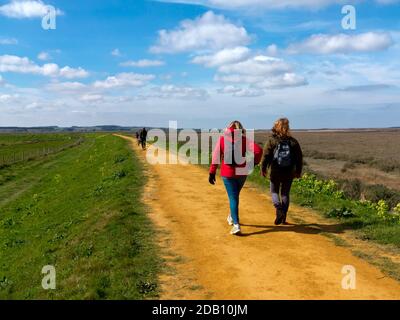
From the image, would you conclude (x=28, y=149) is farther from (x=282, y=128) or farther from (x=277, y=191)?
(x=282, y=128)

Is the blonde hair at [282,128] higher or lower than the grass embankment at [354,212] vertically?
higher

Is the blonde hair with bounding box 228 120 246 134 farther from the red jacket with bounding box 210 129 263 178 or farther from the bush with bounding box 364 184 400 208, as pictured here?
the bush with bounding box 364 184 400 208

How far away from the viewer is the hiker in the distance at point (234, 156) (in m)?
9.67

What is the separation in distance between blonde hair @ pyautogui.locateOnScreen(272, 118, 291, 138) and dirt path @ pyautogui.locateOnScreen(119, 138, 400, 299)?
2287 millimetres

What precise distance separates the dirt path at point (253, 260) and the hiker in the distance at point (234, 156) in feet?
3.33

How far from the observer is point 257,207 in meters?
13.1

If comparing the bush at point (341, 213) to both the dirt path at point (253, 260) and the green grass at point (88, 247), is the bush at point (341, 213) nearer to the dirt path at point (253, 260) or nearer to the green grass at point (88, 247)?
the dirt path at point (253, 260)

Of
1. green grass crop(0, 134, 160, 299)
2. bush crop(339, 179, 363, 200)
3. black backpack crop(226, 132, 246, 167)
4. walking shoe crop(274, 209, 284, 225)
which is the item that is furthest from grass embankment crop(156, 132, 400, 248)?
green grass crop(0, 134, 160, 299)

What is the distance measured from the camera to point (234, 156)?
9.69 meters

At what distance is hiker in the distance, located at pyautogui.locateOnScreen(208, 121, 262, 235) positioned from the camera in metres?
9.67

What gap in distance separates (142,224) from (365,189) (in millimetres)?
15123

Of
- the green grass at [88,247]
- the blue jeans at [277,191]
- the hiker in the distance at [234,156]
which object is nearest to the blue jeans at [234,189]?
the hiker in the distance at [234,156]
